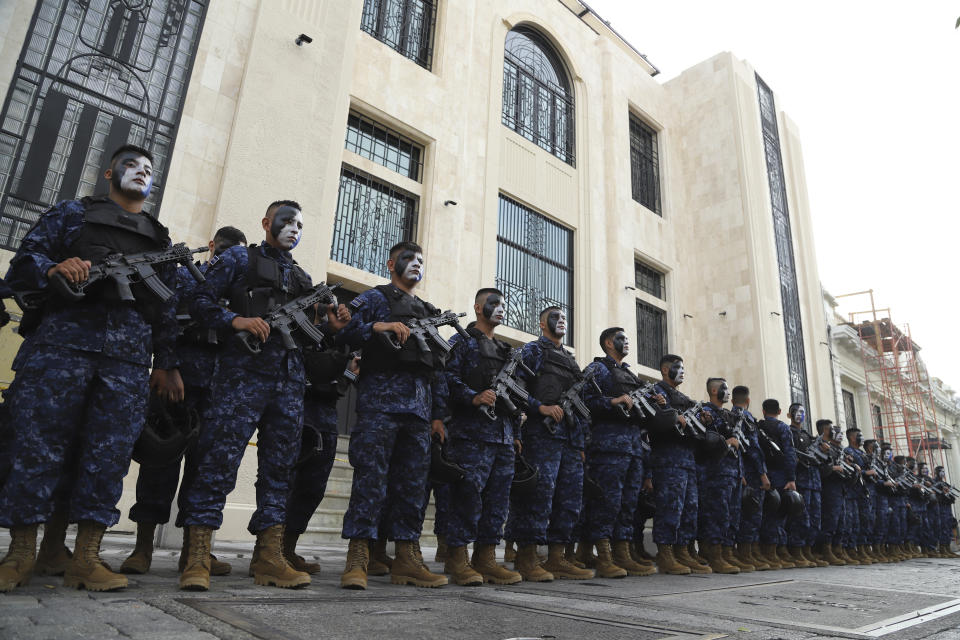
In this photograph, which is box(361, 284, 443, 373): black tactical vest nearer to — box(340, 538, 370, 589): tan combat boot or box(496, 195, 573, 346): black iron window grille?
box(340, 538, 370, 589): tan combat boot

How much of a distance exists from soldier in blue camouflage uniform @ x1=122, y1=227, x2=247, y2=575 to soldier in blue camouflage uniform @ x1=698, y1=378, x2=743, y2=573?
4556 mm

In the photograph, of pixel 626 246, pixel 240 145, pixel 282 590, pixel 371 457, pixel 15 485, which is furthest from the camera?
pixel 626 246

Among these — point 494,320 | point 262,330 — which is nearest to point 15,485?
point 262,330

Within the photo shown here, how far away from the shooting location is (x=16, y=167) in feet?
20.2

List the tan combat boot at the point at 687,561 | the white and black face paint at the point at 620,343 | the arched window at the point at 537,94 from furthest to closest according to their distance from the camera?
the arched window at the point at 537,94, the tan combat boot at the point at 687,561, the white and black face paint at the point at 620,343

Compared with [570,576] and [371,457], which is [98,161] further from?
[570,576]

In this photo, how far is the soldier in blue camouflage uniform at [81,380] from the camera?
2.42 m

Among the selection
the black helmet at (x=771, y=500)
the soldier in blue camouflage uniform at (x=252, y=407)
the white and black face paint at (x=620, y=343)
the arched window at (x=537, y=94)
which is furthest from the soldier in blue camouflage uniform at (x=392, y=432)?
the arched window at (x=537, y=94)

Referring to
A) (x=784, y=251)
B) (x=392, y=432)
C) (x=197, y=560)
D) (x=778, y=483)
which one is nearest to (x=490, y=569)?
(x=392, y=432)

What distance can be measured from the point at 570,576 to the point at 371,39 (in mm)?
9108

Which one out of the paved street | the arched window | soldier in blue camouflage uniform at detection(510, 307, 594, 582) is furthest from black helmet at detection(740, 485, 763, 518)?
the arched window

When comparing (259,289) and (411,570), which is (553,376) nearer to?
(411,570)

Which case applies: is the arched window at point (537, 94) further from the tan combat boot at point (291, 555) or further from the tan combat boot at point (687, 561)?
the tan combat boot at point (291, 555)

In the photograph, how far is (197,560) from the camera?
8.73 feet
